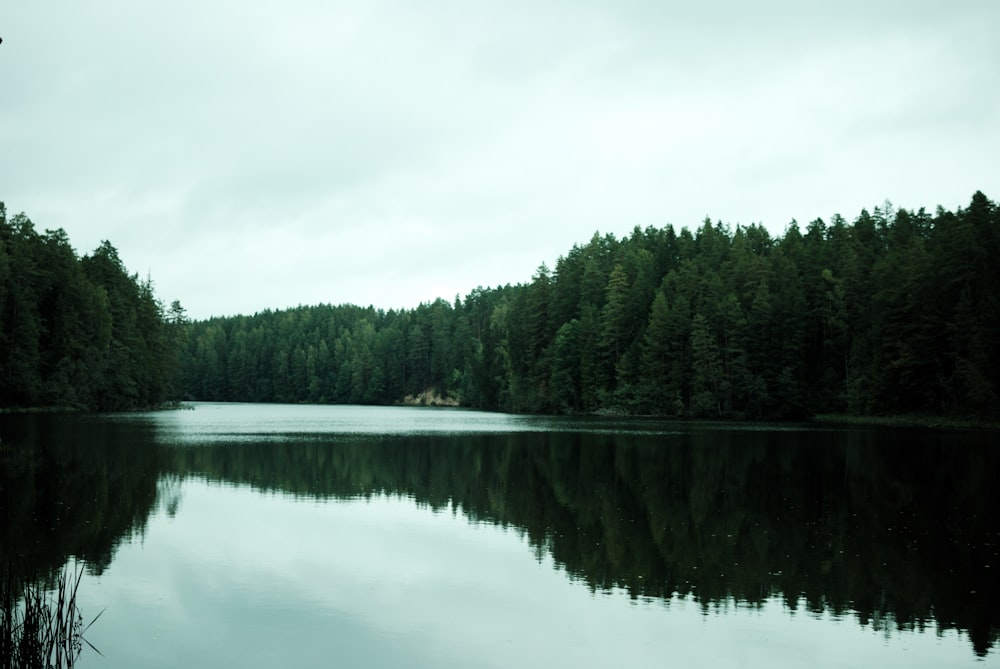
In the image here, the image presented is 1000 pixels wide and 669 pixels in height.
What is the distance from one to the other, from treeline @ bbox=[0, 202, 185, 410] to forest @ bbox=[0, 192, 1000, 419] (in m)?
0.21

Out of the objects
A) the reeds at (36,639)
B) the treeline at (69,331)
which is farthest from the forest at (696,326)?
the reeds at (36,639)

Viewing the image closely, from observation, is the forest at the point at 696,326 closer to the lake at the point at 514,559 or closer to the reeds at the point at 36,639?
the lake at the point at 514,559

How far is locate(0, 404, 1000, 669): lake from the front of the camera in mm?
13242

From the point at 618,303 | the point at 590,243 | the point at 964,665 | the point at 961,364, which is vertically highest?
the point at 590,243

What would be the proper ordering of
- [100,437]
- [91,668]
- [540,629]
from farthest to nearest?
[100,437] < [540,629] < [91,668]

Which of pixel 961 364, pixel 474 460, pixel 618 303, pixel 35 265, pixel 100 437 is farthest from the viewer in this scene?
pixel 618 303

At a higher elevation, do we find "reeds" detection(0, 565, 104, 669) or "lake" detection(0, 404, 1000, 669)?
"reeds" detection(0, 565, 104, 669)

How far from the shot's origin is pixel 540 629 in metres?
14.2

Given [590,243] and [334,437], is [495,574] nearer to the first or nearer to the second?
[334,437]

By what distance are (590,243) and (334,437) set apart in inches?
3187

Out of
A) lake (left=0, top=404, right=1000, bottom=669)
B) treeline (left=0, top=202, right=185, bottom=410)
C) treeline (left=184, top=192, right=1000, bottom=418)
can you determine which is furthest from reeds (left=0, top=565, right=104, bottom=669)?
treeline (left=0, top=202, right=185, bottom=410)

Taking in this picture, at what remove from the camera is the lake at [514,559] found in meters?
13.2

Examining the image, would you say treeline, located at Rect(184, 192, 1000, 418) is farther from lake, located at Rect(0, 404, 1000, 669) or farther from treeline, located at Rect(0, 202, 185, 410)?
treeline, located at Rect(0, 202, 185, 410)

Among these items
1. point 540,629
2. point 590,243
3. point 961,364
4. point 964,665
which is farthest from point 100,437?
point 590,243
